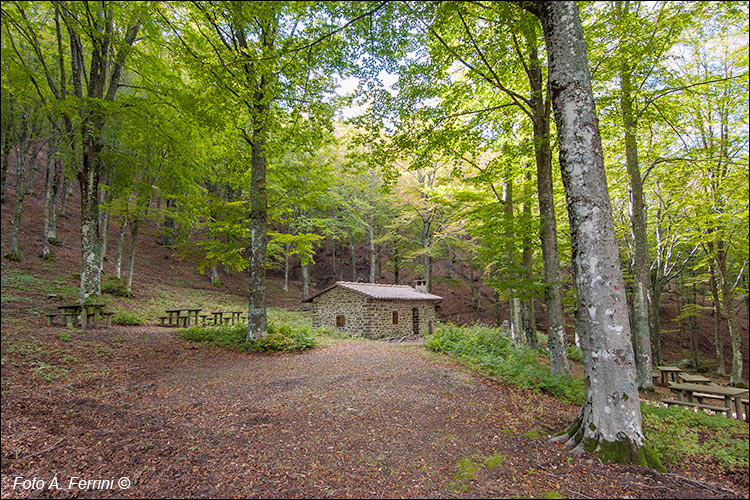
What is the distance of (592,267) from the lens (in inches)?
142

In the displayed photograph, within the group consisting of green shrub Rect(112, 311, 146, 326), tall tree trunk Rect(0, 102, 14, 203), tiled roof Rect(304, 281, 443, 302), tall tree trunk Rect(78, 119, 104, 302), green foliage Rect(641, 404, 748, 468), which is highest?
tall tree trunk Rect(0, 102, 14, 203)

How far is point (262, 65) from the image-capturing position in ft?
19.8

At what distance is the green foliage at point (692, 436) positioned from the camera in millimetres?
3266

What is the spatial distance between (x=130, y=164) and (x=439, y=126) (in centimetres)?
1024

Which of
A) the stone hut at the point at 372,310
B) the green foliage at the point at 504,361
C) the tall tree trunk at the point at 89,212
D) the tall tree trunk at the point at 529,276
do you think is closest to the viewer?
the green foliage at the point at 504,361

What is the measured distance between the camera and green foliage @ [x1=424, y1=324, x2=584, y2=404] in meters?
6.22

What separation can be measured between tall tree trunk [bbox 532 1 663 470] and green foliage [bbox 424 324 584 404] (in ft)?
9.03

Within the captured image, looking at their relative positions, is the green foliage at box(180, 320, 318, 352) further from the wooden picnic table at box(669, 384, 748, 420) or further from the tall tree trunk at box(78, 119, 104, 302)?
the wooden picnic table at box(669, 384, 748, 420)

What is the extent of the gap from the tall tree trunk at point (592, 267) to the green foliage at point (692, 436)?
1.86 feet

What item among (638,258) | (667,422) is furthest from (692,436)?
(638,258)

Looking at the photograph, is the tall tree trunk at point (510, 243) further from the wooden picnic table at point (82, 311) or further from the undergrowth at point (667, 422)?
the wooden picnic table at point (82, 311)

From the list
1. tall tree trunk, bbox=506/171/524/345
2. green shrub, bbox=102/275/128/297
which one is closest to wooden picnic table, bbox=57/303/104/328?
green shrub, bbox=102/275/128/297

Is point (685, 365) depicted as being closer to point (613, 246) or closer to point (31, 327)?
point (613, 246)

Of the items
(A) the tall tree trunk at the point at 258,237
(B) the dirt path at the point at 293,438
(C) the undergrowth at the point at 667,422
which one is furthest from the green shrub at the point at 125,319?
(C) the undergrowth at the point at 667,422
